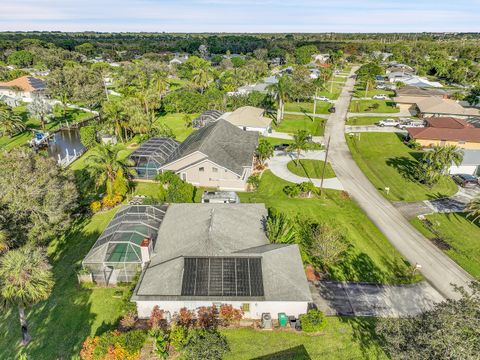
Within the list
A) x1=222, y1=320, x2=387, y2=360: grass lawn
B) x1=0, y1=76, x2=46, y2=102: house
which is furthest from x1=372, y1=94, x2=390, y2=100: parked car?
x1=0, y1=76, x2=46, y2=102: house

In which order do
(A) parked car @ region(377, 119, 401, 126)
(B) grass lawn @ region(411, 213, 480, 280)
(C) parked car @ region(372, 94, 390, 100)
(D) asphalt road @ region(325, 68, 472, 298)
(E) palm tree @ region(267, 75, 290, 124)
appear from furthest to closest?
(C) parked car @ region(372, 94, 390, 100) < (A) parked car @ region(377, 119, 401, 126) < (E) palm tree @ region(267, 75, 290, 124) < (B) grass lawn @ region(411, 213, 480, 280) < (D) asphalt road @ region(325, 68, 472, 298)

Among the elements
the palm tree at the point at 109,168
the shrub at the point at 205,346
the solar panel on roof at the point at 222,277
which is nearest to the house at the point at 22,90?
the palm tree at the point at 109,168

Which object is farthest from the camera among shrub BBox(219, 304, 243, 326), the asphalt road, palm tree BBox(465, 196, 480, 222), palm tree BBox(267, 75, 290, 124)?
palm tree BBox(267, 75, 290, 124)

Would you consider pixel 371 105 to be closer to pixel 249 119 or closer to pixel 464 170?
pixel 249 119

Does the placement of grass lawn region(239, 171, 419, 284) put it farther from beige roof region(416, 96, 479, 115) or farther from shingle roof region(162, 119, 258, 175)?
beige roof region(416, 96, 479, 115)

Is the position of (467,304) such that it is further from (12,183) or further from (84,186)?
(84,186)

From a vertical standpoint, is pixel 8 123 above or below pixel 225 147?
below

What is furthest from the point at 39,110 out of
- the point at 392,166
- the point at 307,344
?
the point at 307,344
